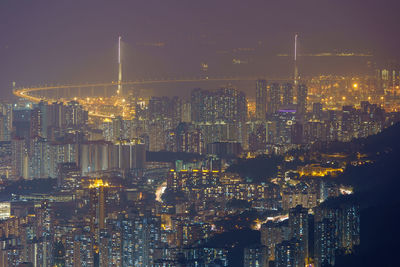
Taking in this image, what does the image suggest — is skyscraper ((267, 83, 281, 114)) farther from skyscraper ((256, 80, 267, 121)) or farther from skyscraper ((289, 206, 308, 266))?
skyscraper ((289, 206, 308, 266))

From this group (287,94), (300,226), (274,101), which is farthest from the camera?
(274,101)

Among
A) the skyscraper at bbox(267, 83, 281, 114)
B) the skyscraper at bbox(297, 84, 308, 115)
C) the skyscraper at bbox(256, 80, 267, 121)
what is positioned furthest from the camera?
the skyscraper at bbox(267, 83, 281, 114)

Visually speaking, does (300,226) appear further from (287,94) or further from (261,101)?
(261,101)

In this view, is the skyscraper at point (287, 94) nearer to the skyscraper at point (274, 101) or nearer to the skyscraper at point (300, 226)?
the skyscraper at point (274, 101)

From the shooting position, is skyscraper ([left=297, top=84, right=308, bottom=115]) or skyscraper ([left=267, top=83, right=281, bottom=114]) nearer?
skyscraper ([left=297, top=84, right=308, bottom=115])

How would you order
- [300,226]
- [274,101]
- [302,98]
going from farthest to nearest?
[274,101] → [302,98] → [300,226]

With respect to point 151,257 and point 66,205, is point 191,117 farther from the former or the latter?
point 151,257

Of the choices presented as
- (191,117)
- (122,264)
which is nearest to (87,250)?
(122,264)

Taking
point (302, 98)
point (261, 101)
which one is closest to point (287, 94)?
point (302, 98)
